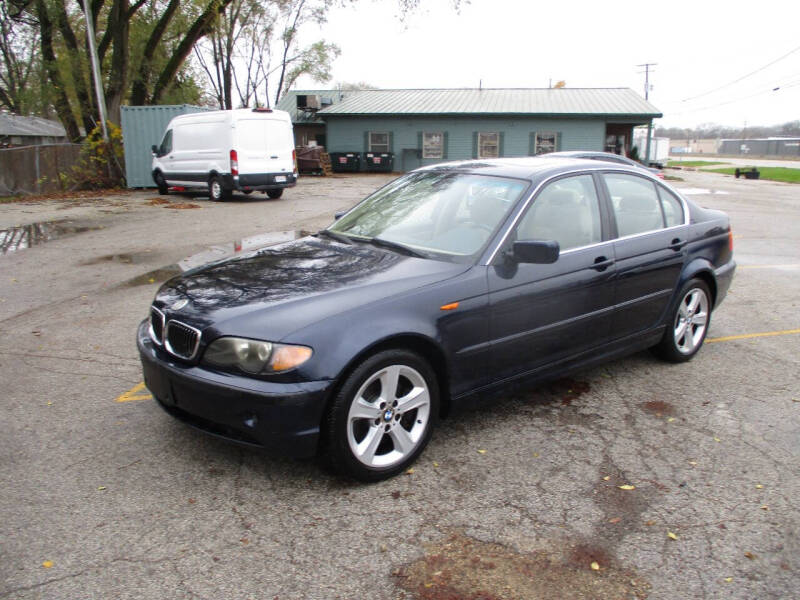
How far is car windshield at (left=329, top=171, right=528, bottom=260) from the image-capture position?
3.98 m

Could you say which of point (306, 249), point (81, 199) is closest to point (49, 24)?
point (81, 199)

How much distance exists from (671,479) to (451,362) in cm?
130

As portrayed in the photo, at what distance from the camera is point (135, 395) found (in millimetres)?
4434

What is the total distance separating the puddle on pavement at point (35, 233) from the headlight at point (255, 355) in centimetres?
856

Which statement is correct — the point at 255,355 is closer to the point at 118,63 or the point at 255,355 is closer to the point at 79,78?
the point at 118,63

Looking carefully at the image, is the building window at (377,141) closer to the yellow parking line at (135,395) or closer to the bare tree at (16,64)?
the bare tree at (16,64)

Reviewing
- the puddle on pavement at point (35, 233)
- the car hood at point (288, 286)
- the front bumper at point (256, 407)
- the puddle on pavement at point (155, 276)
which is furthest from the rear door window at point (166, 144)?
the front bumper at point (256, 407)

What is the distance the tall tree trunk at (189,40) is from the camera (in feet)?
75.4

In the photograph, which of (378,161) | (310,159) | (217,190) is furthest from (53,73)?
(378,161)

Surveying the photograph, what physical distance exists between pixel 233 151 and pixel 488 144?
19.5m

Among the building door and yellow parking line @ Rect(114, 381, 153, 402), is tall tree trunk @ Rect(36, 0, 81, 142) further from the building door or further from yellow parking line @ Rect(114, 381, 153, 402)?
the building door

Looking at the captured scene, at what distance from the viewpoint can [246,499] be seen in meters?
3.19

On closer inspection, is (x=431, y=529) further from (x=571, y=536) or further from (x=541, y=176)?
(x=541, y=176)

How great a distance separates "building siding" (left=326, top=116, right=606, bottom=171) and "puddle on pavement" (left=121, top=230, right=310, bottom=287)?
22.6m
